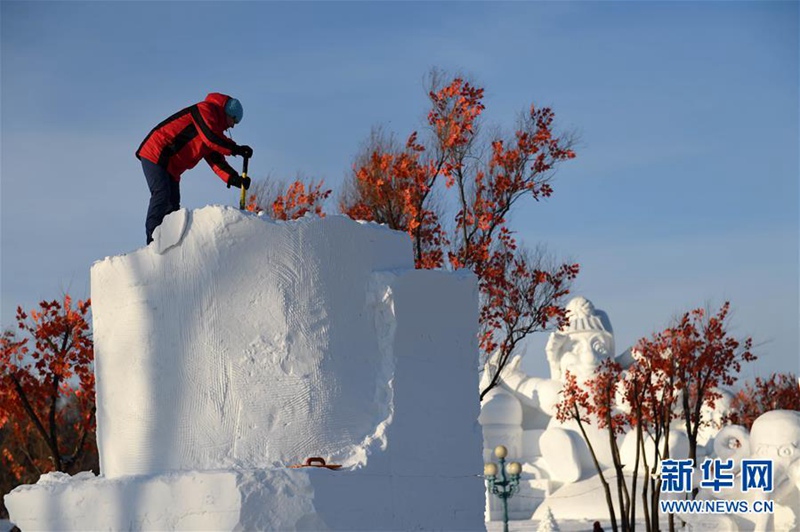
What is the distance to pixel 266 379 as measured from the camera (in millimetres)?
5156

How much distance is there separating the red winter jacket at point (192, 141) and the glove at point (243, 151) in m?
0.03

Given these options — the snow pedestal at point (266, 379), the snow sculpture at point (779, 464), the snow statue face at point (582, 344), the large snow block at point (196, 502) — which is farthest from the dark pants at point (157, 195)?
the snow statue face at point (582, 344)

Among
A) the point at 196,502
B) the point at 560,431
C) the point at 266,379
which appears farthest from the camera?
the point at 560,431

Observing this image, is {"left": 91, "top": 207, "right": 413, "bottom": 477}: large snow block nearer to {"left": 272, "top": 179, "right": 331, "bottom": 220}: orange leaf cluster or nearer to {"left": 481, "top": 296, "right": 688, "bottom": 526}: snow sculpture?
{"left": 272, "top": 179, "right": 331, "bottom": 220}: orange leaf cluster

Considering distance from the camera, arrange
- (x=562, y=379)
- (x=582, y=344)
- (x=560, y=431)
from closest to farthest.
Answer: (x=560, y=431), (x=582, y=344), (x=562, y=379)

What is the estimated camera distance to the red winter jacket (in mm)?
5879

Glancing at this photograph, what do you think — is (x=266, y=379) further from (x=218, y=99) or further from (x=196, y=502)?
(x=218, y=99)

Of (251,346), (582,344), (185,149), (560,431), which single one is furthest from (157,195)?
(582,344)

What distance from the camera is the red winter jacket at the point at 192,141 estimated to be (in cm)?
588

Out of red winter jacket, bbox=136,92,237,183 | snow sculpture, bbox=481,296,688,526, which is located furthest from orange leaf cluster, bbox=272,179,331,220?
snow sculpture, bbox=481,296,688,526

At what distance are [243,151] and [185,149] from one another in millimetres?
348

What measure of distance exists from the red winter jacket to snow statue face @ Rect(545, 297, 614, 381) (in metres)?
21.2

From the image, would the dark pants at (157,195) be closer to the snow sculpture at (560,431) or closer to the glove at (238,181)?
the glove at (238,181)

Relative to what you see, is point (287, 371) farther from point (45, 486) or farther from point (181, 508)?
point (45, 486)
